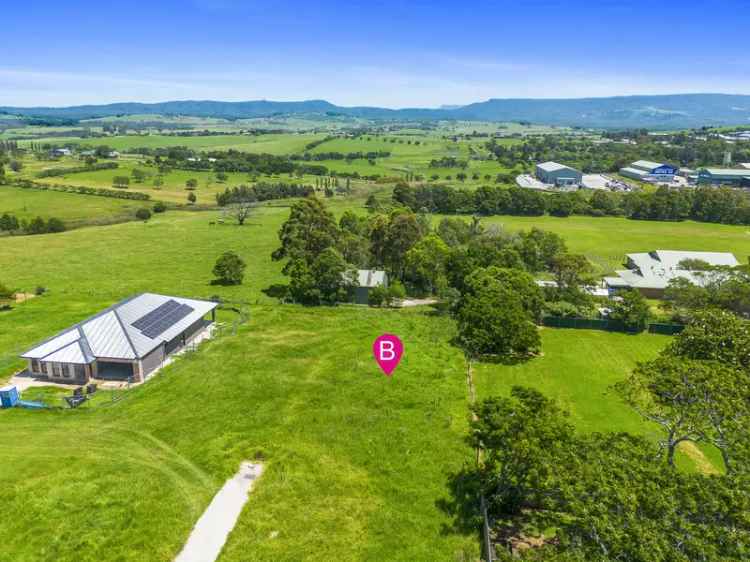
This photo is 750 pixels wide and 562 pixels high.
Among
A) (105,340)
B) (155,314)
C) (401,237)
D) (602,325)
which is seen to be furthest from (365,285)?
(105,340)

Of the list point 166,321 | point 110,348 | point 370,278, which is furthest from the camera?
point 370,278

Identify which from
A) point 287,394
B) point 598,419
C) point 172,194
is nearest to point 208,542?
point 287,394

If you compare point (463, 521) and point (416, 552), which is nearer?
point (416, 552)

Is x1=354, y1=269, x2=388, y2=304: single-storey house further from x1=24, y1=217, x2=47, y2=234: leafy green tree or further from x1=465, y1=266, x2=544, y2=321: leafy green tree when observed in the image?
x1=24, y1=217, x2=47, y2=234: leafy green tree

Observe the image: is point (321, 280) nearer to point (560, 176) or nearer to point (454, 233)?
point (454, 233)

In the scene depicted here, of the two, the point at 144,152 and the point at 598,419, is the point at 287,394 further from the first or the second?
the point at 144,152

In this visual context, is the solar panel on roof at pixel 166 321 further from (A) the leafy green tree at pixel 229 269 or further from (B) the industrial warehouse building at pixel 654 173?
(B) the industrial warehouse building at pixel 654 173
